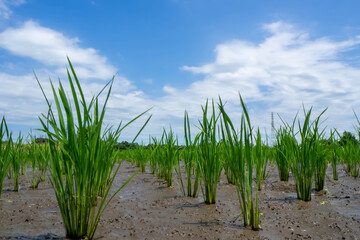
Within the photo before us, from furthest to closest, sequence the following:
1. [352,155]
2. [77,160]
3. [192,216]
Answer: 1. [352,155]
2. [192,216]
3. [77,160]

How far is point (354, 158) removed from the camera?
4695 mm

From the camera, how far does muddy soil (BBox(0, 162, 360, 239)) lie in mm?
2088

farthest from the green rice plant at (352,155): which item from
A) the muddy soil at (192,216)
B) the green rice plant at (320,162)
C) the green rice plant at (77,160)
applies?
the green rice plant at (77,160)

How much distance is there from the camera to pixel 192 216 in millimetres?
2521

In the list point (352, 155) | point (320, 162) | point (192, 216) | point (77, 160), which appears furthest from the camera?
point (352, 155)

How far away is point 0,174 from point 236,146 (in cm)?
253

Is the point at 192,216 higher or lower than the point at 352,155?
lower

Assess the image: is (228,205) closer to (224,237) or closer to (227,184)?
(224,237)

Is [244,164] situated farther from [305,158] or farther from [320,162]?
[320,162]

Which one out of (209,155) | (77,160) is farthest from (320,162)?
(77,160)

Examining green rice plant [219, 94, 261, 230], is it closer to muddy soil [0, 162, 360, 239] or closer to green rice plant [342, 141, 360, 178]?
muddy soil [0, 162, 360, 239]

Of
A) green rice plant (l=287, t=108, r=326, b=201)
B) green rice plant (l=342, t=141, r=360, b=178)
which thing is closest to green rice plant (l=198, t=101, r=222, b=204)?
green rice plant (l=287, t=108, r=326, b=201)

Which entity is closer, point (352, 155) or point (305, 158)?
point (305, 158)

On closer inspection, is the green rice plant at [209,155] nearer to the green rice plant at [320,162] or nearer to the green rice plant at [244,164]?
the green rice plant at [244,164]
